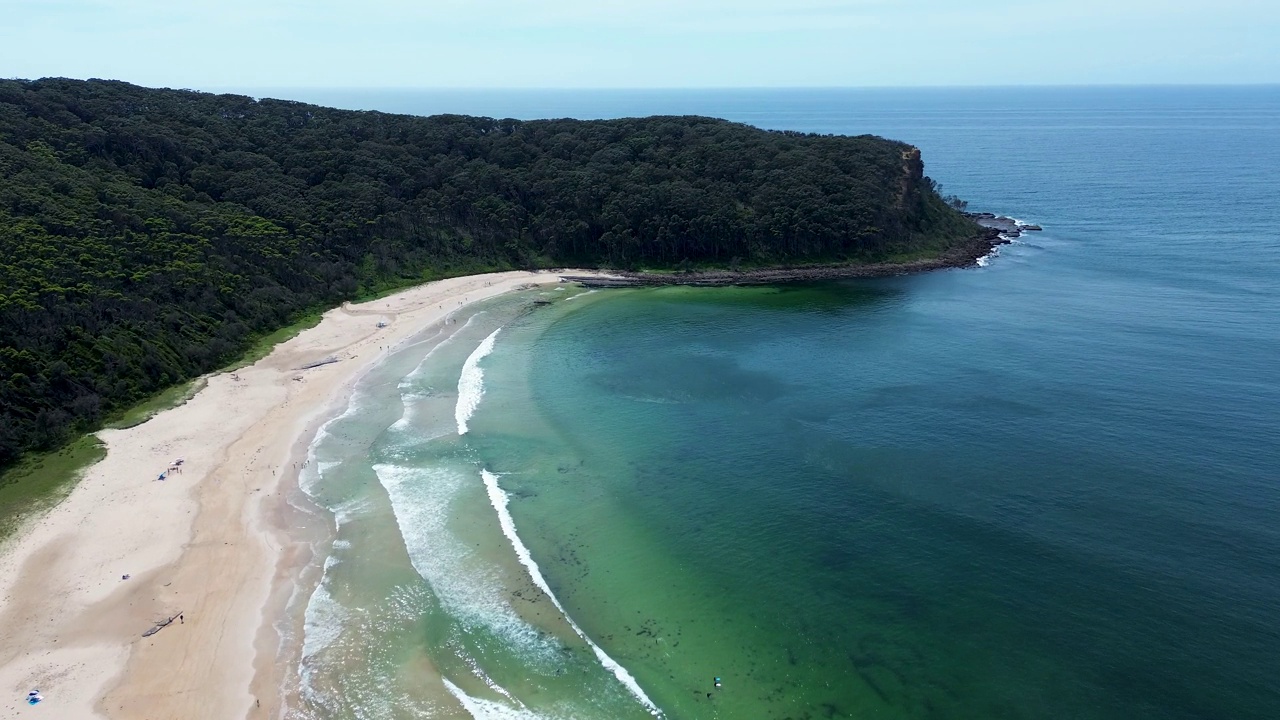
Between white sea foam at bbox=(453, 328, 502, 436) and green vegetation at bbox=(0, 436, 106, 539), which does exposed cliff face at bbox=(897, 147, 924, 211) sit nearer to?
white sea foam at bbox=(453, 328, 502, 436)

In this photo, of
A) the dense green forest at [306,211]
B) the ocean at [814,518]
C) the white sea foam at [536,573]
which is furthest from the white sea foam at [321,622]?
the dense green forest at [306,211]

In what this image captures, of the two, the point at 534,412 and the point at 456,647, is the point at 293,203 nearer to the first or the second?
the point at 534,412

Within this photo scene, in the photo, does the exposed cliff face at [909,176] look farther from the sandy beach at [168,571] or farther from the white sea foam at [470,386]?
the sandy beach at [168,571]

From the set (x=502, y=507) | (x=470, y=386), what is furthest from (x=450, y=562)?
(x=470, y=386)

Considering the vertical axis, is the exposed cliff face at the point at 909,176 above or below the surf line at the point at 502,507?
above

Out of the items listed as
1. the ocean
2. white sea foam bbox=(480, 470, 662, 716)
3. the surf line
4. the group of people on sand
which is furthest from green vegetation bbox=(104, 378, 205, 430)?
white sea foam bbox=(480, 470, 662, 716)

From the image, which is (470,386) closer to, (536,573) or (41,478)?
(536,573)

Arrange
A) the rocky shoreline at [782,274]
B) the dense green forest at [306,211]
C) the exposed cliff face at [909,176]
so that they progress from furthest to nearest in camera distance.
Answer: the exposed cliff face at [909,176]
the rocky shoreline at [782,274]
the dense green forest at [306,211]
